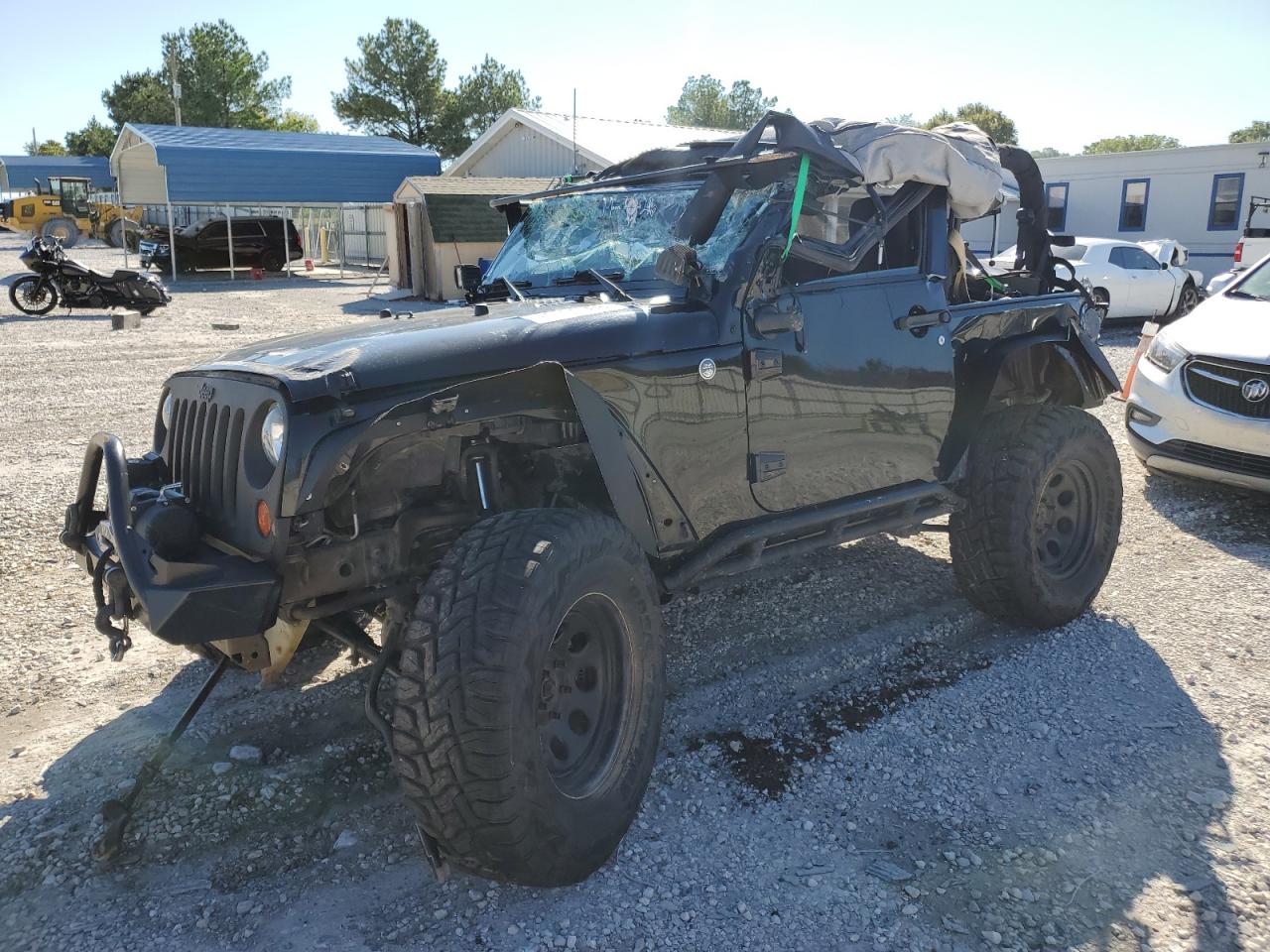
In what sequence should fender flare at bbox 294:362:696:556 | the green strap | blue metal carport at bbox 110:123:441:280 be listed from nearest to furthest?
fender flare at bbox 294:362:696:556 → the green strap → blue metal carport at bbox 110:123:441:280

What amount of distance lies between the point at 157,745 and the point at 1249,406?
630 centimetres

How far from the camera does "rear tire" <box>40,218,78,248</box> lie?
131ft

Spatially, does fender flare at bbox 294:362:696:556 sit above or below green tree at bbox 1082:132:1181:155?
below

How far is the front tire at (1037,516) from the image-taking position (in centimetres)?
462

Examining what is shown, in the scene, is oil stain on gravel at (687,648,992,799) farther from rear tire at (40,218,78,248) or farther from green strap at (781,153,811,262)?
rear tire at (40,218,78,248)

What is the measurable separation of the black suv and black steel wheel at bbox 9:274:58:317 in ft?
34.0

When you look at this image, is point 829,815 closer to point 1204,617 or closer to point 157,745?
point 157,745

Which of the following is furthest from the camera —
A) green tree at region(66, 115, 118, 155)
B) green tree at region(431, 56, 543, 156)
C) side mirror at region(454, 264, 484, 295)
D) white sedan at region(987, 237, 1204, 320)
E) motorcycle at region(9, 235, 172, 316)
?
green tree at region(66, 115, 118, 155)

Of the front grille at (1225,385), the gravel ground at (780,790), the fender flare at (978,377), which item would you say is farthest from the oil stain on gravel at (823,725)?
the front grille at (1225,385)

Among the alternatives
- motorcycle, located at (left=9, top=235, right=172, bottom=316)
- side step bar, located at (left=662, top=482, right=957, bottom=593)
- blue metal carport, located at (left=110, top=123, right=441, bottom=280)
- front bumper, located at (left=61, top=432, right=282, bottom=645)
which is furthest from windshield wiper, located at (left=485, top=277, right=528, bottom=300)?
blue metal carport, located at (left=110, top=123, right=441, bottom=280)

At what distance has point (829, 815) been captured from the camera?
3.38m

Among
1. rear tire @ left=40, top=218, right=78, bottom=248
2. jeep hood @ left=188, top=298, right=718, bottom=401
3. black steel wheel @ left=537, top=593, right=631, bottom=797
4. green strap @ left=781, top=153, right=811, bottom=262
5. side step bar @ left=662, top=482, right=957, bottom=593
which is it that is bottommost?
black steel wheel @ left=537, top=593, right=631, bottom=797

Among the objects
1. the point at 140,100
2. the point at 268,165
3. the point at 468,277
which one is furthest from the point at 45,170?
the point at 468,277

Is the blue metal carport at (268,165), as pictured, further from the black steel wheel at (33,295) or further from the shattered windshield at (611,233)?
the shattered windshield at (611,233)
